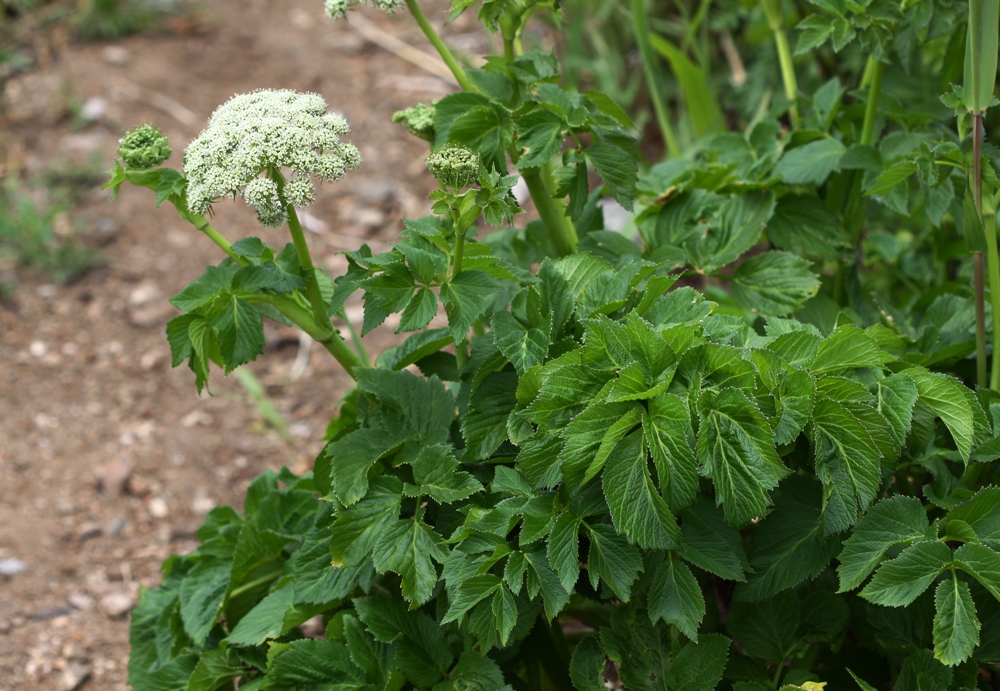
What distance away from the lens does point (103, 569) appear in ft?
7.73

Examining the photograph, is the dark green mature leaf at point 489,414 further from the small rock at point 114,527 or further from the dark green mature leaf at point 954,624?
the small rock at point 114,527

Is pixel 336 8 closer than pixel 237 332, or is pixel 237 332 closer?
pixel 237 332

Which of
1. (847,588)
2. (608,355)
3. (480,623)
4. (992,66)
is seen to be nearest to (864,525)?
(847,588)

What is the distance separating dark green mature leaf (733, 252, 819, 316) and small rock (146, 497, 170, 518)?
166 centimetres

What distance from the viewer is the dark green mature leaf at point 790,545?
1315 mm

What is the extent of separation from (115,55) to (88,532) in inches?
101

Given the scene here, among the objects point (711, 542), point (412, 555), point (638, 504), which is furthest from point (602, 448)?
→ point (412, 555)

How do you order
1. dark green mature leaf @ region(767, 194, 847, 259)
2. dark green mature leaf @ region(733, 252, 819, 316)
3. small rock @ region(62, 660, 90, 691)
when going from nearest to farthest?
1. dark green mature leaf @ region(733, 252, 819, 316)
2. dark green mature leaf @ region(767, 194, 847, 259)
3. small rock @ region(62, 660, 90, 691)

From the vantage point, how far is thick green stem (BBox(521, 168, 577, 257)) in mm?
1659

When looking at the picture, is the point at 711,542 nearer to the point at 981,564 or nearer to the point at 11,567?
the point at 981,564

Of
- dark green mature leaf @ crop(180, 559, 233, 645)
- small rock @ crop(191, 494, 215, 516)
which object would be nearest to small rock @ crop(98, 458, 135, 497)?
small rock @ crop(191, 494, 215, 516)

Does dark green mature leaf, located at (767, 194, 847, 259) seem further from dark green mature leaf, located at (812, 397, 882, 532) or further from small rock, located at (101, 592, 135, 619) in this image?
small rock, located at (101, 592, 135, 619)

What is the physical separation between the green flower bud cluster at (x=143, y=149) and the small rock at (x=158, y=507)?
4.38ft

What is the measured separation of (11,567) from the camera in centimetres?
228
